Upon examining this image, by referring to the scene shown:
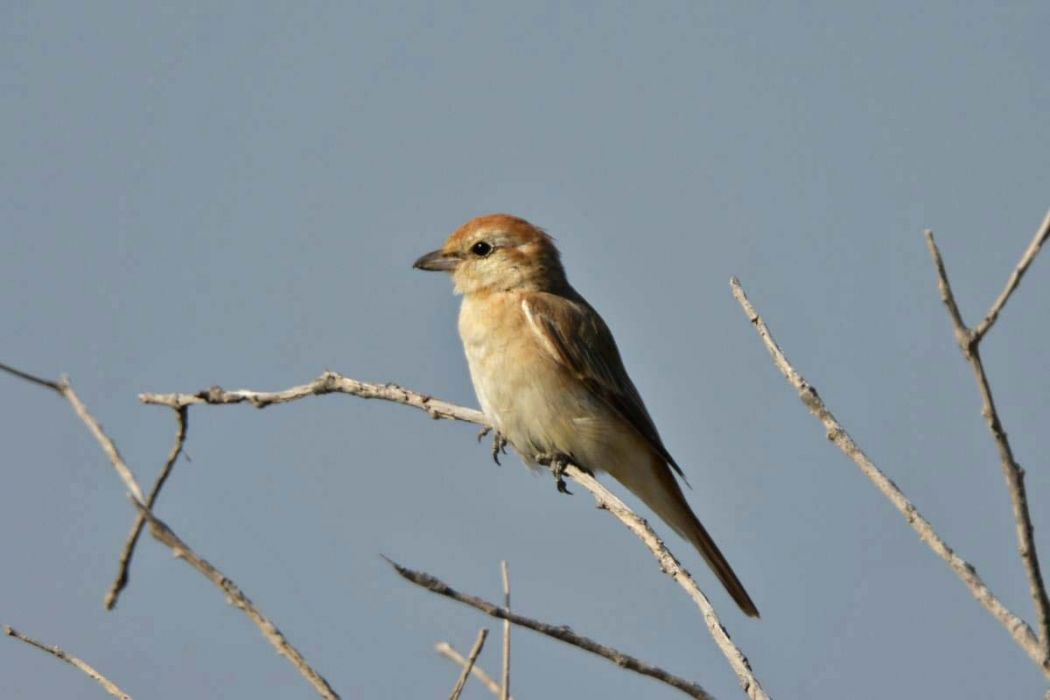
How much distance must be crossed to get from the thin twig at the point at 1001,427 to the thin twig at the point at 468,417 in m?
0.55

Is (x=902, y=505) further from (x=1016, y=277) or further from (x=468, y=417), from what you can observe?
(x=468, y=417)

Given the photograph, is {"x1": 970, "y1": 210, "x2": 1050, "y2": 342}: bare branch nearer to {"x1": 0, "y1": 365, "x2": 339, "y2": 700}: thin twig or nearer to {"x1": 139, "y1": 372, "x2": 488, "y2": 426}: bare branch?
{"x1": 0, "y1": 365, "x2": 339, "y2": 700}: thin twig

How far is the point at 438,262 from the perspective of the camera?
6.83 metres

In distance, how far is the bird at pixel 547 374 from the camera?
608 cm

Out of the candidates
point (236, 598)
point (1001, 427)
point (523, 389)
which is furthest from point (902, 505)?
point (523, 389)

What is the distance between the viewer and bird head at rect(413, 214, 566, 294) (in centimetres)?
669

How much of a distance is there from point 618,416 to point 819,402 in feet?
11.6

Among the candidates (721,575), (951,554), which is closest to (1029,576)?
(951,554)

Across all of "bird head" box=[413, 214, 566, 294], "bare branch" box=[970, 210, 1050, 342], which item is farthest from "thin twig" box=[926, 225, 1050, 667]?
"bird head" box=[413, 214, 566, 294]

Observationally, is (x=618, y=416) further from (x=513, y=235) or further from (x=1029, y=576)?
(x=1029, y=576)

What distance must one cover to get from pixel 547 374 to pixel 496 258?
0.87 metres

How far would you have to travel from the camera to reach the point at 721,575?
20.4ft

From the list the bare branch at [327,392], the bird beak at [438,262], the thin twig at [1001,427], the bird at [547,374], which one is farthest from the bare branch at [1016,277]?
the bird beak at [438,262]

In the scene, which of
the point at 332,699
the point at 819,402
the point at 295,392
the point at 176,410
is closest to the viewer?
the point at 332,699
